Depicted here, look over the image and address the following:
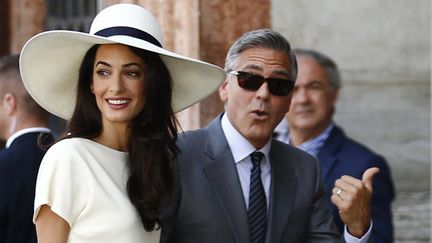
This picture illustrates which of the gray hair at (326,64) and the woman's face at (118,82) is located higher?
the woman's face at (118,82)

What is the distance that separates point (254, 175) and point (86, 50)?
74 centimetres

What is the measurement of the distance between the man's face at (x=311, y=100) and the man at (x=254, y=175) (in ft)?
5.41

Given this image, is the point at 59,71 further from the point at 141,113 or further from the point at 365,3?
the point at 365,3

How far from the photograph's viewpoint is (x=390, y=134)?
37.1 ft

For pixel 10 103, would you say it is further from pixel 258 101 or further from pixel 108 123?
pixel 108 123

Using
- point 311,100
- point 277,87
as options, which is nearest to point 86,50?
point 277,87

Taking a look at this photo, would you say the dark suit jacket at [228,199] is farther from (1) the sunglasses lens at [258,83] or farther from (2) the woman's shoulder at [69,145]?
(2) the woman's shoulder at [69,145]

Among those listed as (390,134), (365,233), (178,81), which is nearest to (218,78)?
(178,81)

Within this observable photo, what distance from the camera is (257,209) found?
4.44 m

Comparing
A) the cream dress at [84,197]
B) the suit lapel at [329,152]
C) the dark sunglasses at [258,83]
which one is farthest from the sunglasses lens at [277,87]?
the suit lapel at [329,152]

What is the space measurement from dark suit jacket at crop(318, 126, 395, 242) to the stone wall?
5272mm

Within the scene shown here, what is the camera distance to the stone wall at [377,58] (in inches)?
444

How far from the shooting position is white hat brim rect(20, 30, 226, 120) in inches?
161

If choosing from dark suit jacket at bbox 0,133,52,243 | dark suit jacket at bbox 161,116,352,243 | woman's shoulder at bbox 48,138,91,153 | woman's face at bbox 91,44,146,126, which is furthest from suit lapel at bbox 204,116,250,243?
dark suit jacket at bbox 0,133,52,243
